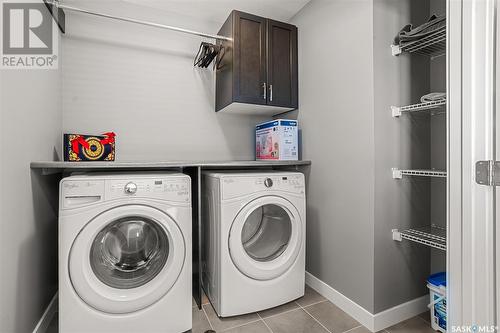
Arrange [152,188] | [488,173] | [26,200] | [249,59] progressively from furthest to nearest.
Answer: [249,59]
[152,188]
[26,200]
[488,173]

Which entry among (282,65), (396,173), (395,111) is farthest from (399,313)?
(282,65)

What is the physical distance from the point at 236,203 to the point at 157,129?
1.09 metres

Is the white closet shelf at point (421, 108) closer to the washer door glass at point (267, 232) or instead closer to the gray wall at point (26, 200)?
the washer door glass at point (267, 232)

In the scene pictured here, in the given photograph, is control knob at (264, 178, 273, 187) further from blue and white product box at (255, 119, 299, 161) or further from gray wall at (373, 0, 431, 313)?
gray wall at (373, 0, 431, 313)

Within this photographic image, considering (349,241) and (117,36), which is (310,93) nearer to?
(349,241)

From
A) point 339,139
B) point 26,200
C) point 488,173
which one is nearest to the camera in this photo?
point 488,173

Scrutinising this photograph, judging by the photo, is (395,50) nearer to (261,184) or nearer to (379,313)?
(261,184)

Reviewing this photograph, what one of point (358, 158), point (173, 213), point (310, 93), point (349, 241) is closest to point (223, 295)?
point (173, 213)

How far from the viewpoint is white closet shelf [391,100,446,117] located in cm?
136

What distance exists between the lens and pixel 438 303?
149cm

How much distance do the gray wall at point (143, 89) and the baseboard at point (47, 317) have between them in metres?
1.07

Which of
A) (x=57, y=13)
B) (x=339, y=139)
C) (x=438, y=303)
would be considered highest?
(x=57, y=13)

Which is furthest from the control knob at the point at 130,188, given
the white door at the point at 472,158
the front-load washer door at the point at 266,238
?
the white door at the point at 472,158

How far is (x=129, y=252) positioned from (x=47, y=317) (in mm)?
607
